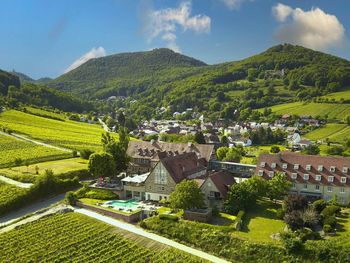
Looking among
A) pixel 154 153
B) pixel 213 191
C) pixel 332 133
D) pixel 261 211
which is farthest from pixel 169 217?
pixel 332 133

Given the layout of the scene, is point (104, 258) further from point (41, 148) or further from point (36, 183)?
point (41, 148)

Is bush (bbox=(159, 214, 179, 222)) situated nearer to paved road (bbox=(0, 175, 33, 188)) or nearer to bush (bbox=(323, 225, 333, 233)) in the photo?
bush (bbox=(323, 225, 333, 233))

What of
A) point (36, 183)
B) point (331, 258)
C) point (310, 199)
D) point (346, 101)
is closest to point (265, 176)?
point (310, 199)

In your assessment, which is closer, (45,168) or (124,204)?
(124,204)

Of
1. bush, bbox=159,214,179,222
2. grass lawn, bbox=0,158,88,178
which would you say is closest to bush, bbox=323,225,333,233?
bush, bbox=159,214,179,222

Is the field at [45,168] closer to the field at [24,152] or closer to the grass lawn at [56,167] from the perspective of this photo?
the grass lawn at [56,167]

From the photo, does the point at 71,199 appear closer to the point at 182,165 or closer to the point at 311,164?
the point at 182,165
